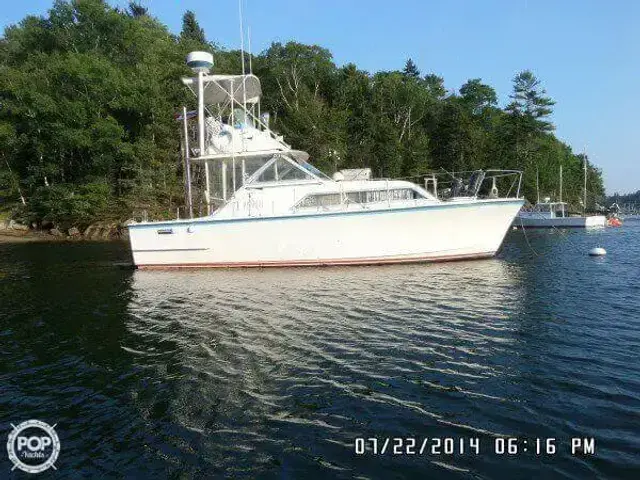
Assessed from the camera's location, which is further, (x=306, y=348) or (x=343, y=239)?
(x=343, y=239)

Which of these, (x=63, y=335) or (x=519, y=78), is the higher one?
(x=519, y=78)

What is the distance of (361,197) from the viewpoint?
17.2 metres

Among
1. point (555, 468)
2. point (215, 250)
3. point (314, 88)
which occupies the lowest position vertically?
point (555, 468)

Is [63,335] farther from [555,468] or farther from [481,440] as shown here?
[555,468]

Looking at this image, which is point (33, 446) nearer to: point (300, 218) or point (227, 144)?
point (300, 218)

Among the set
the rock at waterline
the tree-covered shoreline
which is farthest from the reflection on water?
the rock at waterline

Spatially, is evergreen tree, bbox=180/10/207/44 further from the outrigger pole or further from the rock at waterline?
the outrigger pole

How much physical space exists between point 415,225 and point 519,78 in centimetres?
5826

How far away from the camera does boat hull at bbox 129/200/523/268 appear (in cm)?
1669

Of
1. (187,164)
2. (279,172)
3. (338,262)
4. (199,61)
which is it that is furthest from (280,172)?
(199,61)

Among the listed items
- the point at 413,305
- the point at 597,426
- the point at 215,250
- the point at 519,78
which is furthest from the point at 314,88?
the point at 597,426

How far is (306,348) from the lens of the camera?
8.15m
